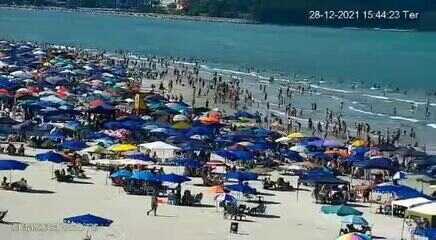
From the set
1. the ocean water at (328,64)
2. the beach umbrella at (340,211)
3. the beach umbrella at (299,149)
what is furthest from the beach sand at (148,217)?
the ocean water at (328,64)

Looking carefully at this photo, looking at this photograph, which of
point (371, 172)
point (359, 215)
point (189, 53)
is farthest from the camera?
point (189, 53)

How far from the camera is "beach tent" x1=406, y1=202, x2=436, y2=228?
2734cm

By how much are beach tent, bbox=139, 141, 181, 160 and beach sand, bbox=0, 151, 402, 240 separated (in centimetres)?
365

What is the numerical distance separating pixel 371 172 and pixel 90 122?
13.2 metres

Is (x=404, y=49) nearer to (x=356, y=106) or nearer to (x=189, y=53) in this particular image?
(x=189, y=53)

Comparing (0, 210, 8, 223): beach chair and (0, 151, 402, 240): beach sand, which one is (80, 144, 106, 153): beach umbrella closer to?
(0, 151, 402, 240): beach sand

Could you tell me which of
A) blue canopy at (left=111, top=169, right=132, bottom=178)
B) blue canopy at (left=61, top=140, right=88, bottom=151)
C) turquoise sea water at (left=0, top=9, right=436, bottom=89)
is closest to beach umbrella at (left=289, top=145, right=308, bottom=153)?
blue canopy at (left=61, top=140, right=88, bottom=151)

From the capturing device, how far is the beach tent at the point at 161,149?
36406 millimetres

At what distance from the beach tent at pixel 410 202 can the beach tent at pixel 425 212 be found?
1.54 ft

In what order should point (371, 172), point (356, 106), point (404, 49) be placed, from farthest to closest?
point (404, 49) → point (356, 106) → point (371, 172)

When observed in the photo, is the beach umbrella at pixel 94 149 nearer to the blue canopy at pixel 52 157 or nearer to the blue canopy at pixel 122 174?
the blue canopy at pixel 52 157

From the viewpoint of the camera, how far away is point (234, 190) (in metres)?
30.5

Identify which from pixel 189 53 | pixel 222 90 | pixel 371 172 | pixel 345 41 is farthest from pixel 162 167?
pixel 345 41

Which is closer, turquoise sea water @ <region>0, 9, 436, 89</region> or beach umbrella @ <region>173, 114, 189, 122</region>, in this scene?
beach umbrella @ <region>173, 114, 189, 122</region>
